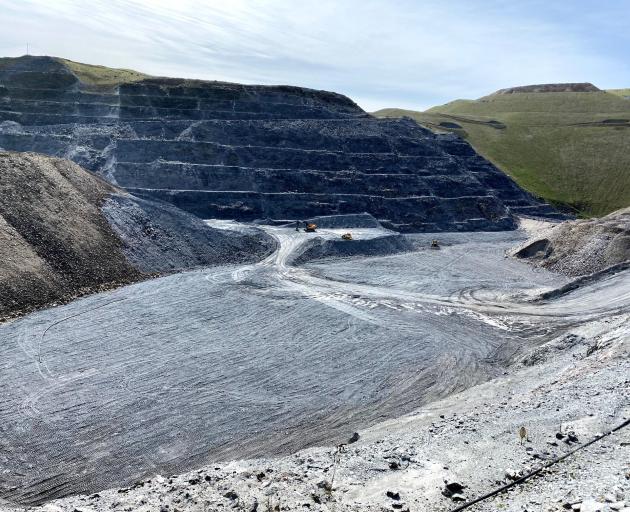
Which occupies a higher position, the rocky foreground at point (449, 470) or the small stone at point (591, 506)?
the small stone at point (591, 506)

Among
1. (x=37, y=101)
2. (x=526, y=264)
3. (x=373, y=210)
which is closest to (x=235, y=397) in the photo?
(x=526, y=264)

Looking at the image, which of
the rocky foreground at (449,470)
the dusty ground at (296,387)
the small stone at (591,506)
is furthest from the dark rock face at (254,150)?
the small stone at (591,506)

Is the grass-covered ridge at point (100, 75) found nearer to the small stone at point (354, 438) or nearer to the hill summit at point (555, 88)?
the small stone at point (354, 438)

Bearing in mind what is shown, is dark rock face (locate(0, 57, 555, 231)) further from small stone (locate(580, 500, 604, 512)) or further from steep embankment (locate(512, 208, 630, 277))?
small stone (locate(580, 500, 604, 512))

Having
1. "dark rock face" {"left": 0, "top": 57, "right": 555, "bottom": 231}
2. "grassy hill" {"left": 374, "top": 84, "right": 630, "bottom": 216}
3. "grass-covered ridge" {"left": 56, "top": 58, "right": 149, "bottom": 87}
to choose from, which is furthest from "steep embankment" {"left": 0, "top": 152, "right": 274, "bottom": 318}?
"grassy hill" {"left": 374, "top": 84, "right": 630, "bottom": 216}

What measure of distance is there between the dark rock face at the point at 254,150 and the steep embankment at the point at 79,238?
41.4 ft

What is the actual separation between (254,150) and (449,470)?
167ft

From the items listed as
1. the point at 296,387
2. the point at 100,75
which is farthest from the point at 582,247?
the point at 100,75

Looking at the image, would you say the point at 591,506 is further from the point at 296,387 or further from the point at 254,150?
the point at 254,150

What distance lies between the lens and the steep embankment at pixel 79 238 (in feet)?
91.5

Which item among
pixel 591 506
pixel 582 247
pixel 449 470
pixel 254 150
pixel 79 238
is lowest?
pixel 449 470

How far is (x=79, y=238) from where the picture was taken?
3184 cm

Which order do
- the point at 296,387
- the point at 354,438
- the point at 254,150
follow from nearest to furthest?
the point at 354,438 → the point at 296,387 → the point at 254,150

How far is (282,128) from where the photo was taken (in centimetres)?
6444
